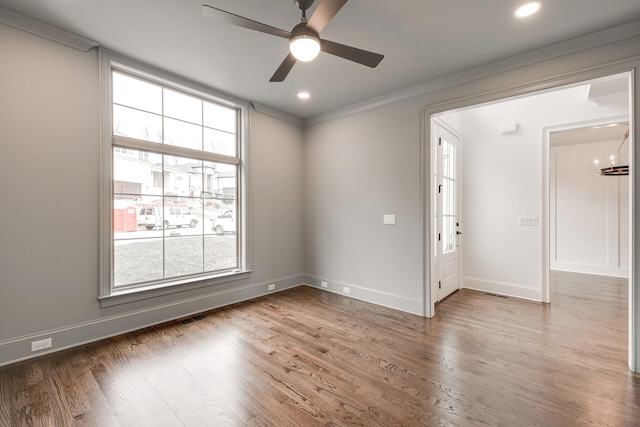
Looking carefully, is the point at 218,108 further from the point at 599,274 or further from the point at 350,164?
the point at 599,274

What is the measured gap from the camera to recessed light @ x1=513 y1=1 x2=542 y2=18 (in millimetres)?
2037

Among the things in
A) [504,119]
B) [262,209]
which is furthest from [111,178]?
[504,119]

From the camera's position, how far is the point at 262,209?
4.17 metres

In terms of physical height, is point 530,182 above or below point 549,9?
below

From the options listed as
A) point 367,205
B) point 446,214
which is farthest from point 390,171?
point 446,214

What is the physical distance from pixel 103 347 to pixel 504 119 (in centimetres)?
588

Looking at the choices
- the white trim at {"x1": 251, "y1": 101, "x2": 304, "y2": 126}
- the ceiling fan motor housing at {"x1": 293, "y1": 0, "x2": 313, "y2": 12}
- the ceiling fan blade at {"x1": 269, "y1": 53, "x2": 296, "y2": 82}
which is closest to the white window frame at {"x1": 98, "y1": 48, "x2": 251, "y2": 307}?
the white trim at {"x1": 251, "y1": 101, "x2": 304, "y2": 126}

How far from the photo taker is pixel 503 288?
13.7 ft

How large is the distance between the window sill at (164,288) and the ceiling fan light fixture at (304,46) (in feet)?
9.34

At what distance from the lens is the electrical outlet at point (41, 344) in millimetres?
2326

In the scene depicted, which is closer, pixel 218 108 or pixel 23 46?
pixel 23 46

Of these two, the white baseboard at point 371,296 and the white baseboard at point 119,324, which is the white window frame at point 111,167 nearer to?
the white baseboard at point 119,324

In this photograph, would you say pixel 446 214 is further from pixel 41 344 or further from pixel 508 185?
pixel 41 344

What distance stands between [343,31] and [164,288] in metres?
3.29
